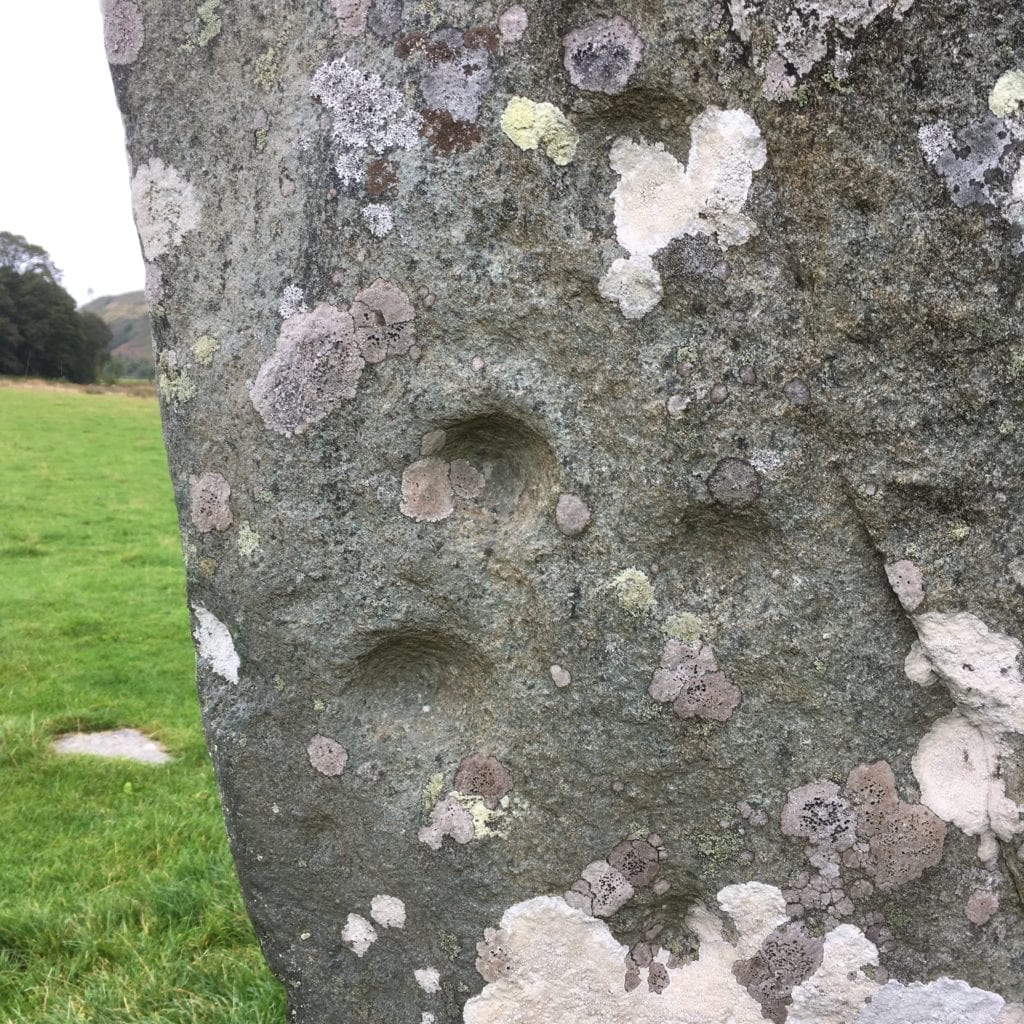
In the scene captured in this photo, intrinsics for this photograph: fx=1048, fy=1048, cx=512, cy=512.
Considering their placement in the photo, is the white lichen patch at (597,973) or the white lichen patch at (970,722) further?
the white lichen patch at (597,973)

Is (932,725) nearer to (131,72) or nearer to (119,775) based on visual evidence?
(131,72)

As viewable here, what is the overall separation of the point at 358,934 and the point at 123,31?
2016mm

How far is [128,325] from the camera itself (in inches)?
4392

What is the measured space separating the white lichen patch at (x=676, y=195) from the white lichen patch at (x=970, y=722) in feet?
→ 2.59

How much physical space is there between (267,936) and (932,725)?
1.52 meters

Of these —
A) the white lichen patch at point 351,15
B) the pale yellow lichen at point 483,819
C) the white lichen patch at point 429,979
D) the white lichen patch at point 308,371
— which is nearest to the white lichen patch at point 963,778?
the pale yellow lichen at point 483,819

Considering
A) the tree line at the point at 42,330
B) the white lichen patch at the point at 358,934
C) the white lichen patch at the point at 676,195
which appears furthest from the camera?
the tree line at the point at 42,330

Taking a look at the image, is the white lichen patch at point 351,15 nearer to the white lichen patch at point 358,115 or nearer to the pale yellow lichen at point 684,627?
the white lichen patch at point 358,115

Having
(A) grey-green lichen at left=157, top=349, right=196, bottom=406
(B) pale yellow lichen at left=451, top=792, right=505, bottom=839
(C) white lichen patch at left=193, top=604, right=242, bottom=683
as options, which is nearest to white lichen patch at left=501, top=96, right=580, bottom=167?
(A) grey-green lichen at left=157, top=349, right=196, bottom=406

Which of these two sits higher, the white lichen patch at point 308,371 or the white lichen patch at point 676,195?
the white lichen patch at point 676,195

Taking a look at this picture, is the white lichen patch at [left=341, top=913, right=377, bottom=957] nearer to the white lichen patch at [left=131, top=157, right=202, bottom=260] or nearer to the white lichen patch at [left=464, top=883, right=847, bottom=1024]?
the white lichen patch at [left=464, top=883, right=847, bottom=1024]

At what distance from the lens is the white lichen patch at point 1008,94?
1.75 metres

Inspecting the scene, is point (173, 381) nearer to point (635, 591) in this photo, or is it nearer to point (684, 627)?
point (635, 591)

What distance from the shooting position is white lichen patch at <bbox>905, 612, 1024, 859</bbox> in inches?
75.0
